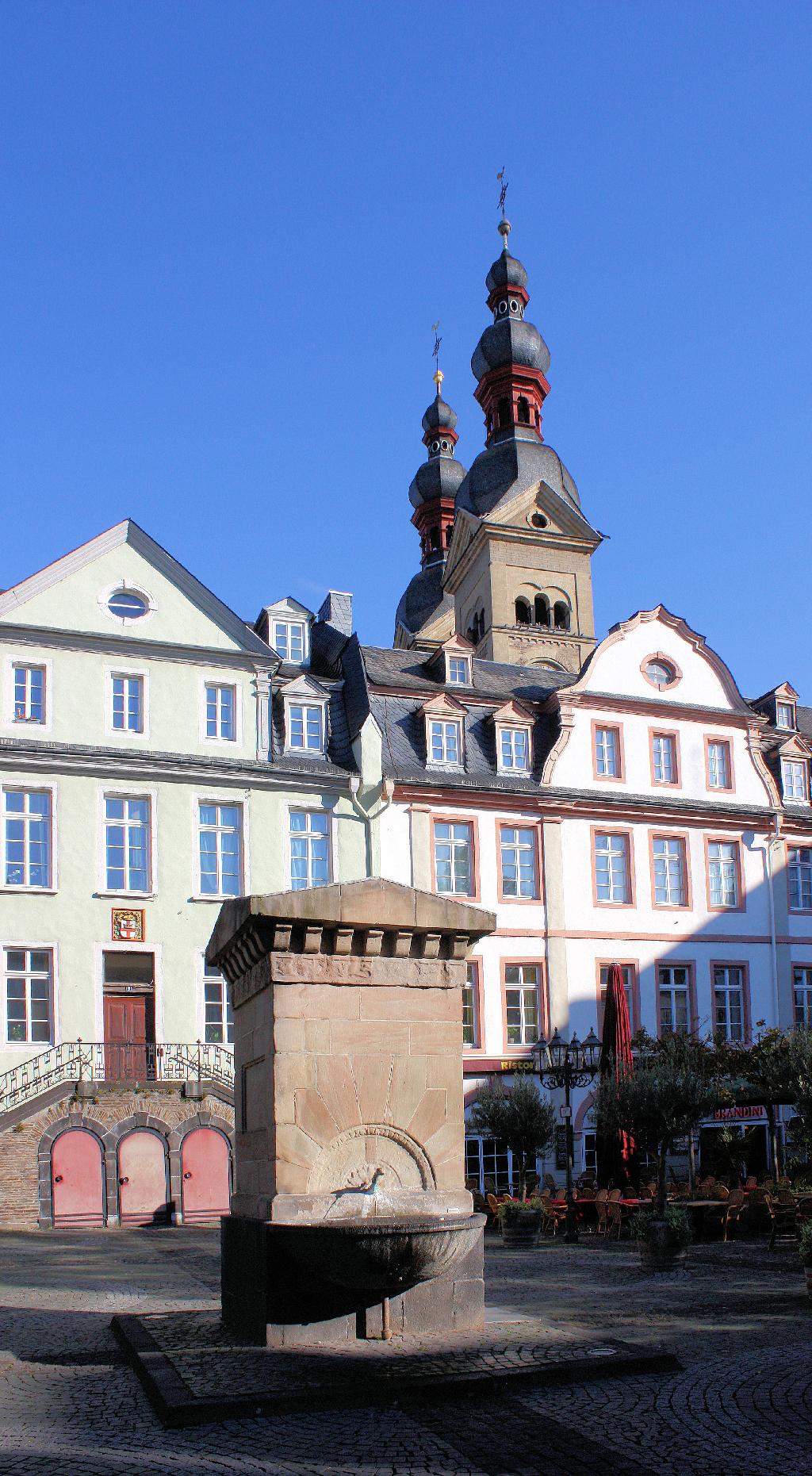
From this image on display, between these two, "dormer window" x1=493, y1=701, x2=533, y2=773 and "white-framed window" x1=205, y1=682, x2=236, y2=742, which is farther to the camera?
"dormer window" x1=493, y1=701, x2=533, y2=773

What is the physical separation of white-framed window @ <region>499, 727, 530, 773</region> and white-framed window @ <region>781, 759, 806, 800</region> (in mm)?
8098

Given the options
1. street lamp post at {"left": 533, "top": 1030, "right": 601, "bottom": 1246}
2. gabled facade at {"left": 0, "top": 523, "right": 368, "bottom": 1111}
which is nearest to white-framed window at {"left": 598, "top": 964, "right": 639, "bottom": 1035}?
gabled facade at {"left": 0, "top": 523, "right": 368, "bottom": 1111}

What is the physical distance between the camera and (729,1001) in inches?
1449

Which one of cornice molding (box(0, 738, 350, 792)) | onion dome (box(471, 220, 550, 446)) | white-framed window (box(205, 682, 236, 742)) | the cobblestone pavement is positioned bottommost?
the cobblestone pavement

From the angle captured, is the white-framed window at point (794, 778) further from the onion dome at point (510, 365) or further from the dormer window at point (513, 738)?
the onion dome at point (510, 365)

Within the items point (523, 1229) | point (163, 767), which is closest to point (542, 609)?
point (163, 767)

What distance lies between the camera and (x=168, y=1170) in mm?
28453

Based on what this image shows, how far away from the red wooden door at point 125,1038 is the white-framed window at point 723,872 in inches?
588

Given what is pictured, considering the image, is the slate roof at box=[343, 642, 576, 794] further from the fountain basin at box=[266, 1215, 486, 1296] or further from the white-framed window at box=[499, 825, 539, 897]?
the fountain basin at box=[266, 1215, 486, 1296]

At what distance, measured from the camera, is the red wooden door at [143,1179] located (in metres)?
28.2

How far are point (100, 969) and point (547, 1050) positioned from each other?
946 centimetres

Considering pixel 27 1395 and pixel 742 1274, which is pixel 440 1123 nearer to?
pixel 27 1395

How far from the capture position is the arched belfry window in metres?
57.3

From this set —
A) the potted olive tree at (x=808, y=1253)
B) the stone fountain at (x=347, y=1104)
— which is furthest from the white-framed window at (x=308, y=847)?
the stone fountain at (x=347, y=1104)
